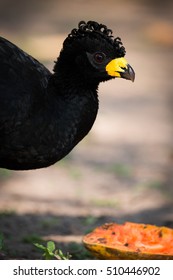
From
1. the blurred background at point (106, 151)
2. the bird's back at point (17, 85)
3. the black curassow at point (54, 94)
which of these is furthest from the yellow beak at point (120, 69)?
the blurred background at point (106, 151)

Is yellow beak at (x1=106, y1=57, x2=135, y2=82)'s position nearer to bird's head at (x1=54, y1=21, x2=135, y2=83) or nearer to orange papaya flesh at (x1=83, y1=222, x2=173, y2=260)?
bird's head at (x1=54, y1=21, x2=135, y2=83)

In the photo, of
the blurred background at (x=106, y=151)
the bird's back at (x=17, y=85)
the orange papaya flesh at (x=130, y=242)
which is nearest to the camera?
the bird's back at (x=17, y=85)

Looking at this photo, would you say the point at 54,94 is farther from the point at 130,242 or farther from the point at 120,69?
the point at 130,242

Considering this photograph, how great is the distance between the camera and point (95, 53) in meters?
3.82

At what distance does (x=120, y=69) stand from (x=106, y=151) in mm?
2688

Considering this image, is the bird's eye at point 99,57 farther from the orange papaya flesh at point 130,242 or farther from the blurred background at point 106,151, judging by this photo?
the blurred background at point 106,151

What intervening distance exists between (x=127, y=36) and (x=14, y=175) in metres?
2.59

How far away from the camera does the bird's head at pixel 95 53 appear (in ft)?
12.5

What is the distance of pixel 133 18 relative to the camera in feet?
26.8

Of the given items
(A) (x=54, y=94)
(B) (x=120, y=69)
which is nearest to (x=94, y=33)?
(B) (x=120, y=69)

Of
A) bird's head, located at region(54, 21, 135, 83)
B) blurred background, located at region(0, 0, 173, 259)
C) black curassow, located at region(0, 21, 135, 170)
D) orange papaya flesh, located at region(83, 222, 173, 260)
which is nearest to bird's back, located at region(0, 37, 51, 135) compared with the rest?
black curassow, located at region(0, 21, 135, 170)

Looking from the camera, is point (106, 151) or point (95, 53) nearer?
point (95, 53)

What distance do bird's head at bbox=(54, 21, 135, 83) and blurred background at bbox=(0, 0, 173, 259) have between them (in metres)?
1.15

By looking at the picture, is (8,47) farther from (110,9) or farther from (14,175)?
(110,9)
